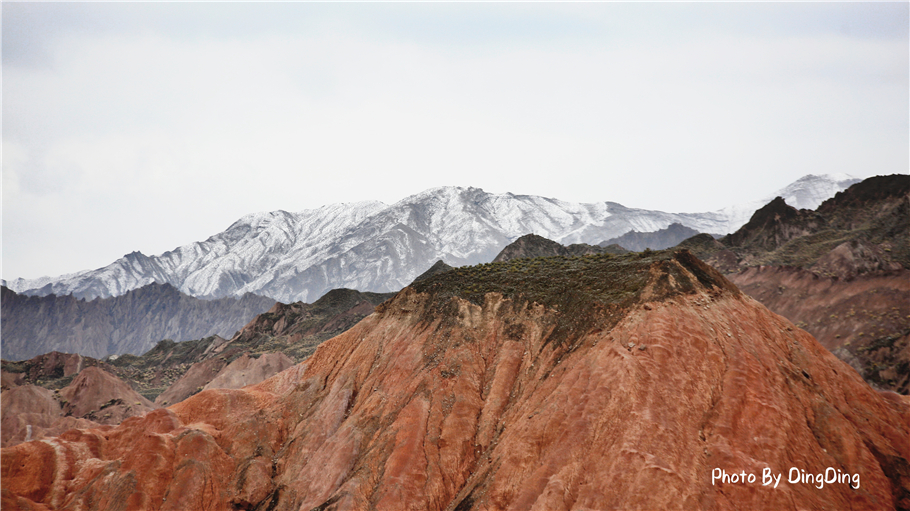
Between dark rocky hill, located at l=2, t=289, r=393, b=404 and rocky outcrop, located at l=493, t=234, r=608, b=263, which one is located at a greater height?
rocky outcrop, located at l=493, t=234, r=608, b=263

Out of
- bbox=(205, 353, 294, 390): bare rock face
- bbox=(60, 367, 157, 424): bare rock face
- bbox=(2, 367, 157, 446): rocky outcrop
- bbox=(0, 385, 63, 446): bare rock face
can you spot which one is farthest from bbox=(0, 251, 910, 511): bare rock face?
bbox=(60, 367, 157, 424): bare rock face

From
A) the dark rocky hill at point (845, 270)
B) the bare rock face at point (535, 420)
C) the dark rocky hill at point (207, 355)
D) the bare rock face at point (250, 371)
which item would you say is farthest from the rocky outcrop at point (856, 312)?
the dark rocky hill at point (207, 355)

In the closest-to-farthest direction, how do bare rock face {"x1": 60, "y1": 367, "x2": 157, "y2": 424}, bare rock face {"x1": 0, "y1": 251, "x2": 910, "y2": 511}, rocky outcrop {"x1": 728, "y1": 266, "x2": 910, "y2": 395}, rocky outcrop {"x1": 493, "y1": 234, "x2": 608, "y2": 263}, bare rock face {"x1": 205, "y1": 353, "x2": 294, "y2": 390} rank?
bare rock face {"x1": 0, "y1": 251, "x2": 910, "y2": 511} → rocky outcrop {"x1": 728, "y1": 266, "x2": 910, "y2": 395} → bare rock face {"x1": 60, "y1": 367, "x2": 157, "y2": 424} → bare rock face {"x1": 205, "y1": 353, "x2": 294, "y2": 390} → rocky outcrop {"x1": 493, "y1": 234, "x2": 608, "y2": 263}

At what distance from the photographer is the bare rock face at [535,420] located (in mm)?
24344

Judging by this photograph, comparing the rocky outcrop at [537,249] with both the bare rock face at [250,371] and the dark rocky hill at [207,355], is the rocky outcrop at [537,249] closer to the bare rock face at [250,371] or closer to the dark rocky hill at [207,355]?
the dark rocky hill at [207,355]

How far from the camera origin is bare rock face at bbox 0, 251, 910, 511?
2434 cm

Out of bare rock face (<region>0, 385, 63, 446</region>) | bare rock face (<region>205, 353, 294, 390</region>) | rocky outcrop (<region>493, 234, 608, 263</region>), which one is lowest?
bare rock face (<region>0, 385, 63, 446</region>)

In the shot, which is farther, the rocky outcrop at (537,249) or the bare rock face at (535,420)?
the rocky outcrop at (537,249)

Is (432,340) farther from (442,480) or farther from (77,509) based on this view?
(77,509)

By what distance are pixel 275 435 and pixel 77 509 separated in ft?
41.9

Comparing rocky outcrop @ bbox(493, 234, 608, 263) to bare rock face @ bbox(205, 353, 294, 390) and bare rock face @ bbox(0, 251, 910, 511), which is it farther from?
bare rock face @ bbox(0, 251, 910, 511)

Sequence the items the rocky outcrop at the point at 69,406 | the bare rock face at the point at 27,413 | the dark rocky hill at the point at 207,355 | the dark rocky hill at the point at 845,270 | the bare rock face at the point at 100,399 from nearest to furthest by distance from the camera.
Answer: the dark rocky hill at the point at 845,270 < the bare rock face at the point at 27,413 < the rocky outcrop at the point at 69,406 < the bare rock face at the point at 100,399 < the dark rocky hill at the point at 207,355

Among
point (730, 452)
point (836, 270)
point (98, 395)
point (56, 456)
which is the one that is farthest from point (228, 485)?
point (836, 270)


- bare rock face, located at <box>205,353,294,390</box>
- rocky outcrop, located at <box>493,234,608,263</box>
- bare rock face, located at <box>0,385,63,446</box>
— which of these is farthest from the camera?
rocky outcrop, located at <box>493,234,608,263</box>
